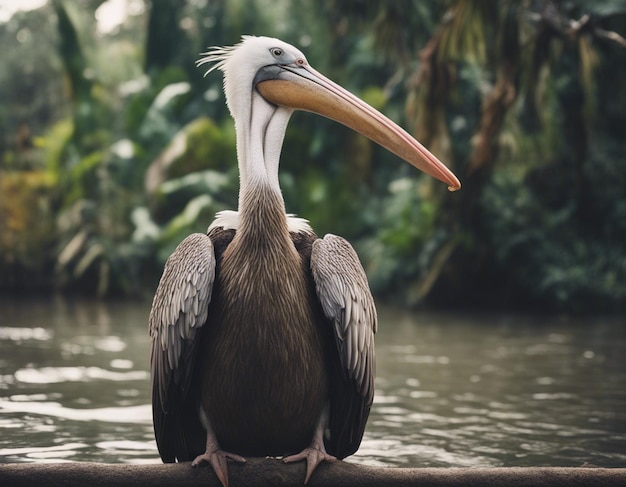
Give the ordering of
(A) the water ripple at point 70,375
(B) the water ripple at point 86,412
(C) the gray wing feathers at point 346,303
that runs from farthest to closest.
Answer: (A) the water ripple at point 70,375 < (B) the water ripple at point 86,412 < (C) the gray wing feathers at point 346,303

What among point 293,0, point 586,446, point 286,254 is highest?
point 293,0

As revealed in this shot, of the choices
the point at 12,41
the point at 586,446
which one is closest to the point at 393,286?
the point at 586,446

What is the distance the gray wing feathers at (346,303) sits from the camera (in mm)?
3705

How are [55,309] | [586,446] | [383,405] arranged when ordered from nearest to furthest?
[586,446], [383,405], [55,309]

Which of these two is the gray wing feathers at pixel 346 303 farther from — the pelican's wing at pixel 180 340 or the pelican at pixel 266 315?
the pelican's wing at pixel 180 340

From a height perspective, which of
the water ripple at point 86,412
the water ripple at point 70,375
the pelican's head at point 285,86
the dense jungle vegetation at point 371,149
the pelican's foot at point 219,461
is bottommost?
the water ripple at point 86,412

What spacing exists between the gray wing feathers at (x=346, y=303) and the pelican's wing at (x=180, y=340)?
1.38 feet

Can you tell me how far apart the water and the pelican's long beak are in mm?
2991

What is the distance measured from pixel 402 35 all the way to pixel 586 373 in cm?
931

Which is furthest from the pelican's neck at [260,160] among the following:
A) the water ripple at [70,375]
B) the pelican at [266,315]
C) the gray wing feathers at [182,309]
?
the water ripple at [70,375]

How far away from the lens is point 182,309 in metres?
3.65

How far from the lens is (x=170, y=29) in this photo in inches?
1059

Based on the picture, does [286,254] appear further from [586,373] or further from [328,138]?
[328,138]

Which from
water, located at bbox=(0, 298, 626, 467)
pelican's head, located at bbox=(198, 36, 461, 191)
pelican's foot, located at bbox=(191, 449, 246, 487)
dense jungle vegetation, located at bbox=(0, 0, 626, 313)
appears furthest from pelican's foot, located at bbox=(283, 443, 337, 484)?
dense jungle vegetation, located at bbox=(0, 0, 626, 313)
